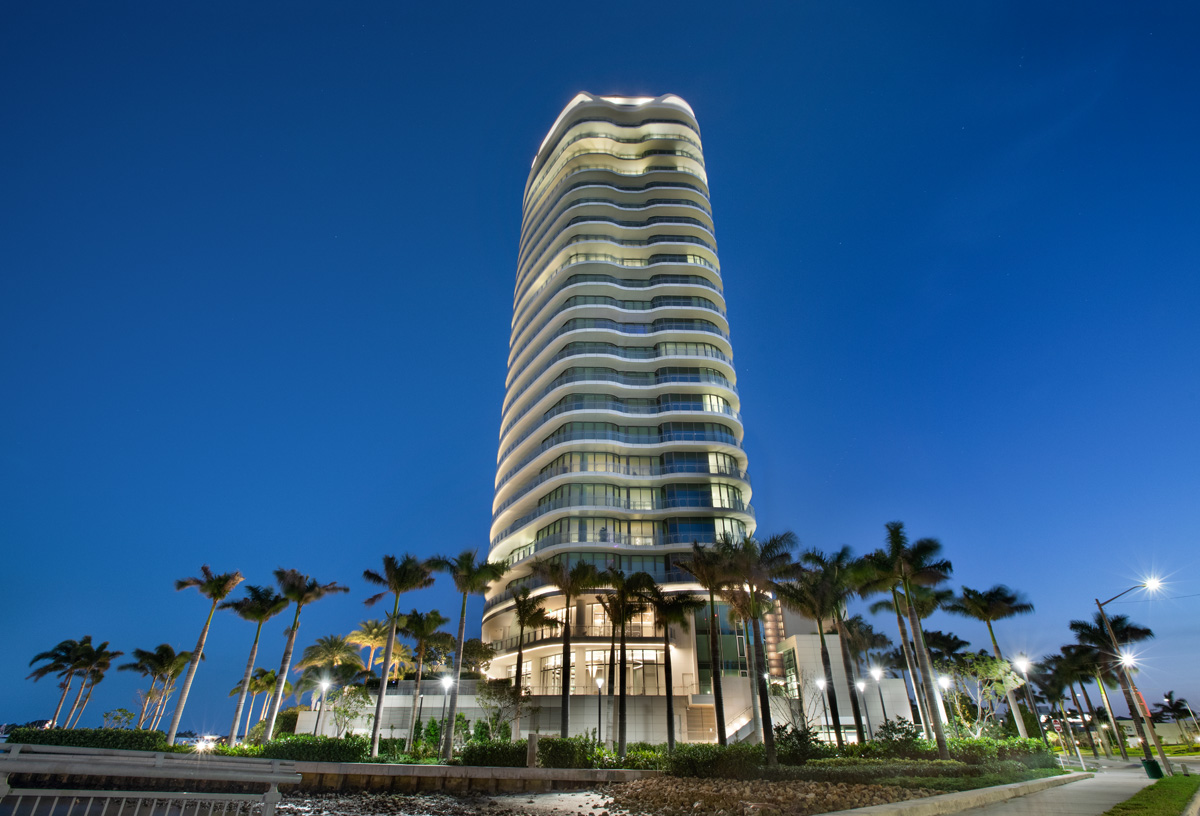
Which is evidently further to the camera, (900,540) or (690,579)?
(690,579)

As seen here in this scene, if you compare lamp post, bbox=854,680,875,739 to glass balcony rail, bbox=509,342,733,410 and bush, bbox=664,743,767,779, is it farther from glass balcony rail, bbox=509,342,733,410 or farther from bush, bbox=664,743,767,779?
glass balcony rail, bbox=509,342,733,410

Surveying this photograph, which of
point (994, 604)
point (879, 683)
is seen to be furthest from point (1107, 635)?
point (879, 683)

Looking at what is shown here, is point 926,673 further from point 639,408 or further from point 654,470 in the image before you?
point 639,408

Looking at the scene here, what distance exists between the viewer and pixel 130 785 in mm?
23109

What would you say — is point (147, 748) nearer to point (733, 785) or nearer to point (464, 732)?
point (464, 732)

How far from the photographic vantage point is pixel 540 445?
252 feet

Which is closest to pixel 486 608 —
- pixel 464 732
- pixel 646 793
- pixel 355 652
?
pixel 355 652

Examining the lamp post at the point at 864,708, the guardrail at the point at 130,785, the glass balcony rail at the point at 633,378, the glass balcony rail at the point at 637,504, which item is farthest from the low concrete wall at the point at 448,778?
the glass balcony rail at the point at 633,378

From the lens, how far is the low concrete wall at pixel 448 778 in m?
24.6

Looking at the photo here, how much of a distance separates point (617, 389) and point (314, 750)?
4865 centimetres

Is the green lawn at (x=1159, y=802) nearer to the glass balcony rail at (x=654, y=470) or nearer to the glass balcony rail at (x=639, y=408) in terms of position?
the glass balcony rail at (x=654, y=470)

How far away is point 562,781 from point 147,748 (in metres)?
24.9

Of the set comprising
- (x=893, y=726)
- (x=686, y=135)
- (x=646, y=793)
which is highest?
(x=686, y=135)

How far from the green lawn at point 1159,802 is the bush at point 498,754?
71.4 ft
